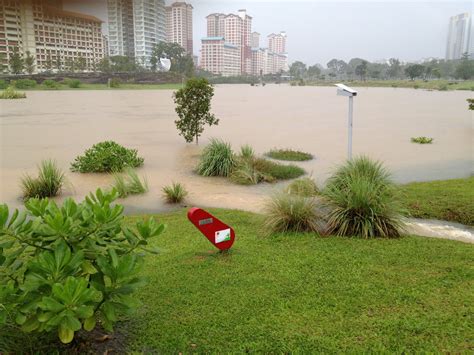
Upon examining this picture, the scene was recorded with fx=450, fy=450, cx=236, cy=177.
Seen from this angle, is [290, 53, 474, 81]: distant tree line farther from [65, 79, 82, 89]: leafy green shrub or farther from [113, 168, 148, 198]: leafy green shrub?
[113, 168, 148, 198]: leafy green shrub

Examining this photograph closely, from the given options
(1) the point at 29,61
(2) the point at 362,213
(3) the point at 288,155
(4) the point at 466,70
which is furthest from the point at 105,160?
(4) the point at 466,70

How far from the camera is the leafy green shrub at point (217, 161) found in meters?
8.79

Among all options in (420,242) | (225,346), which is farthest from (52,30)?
(420,242)

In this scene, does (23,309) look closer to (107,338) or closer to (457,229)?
(107,338)

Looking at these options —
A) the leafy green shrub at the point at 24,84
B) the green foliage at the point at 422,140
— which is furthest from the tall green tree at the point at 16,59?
the leafy green shrub at the point at 24,84

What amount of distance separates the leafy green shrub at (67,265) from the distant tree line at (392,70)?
257 ft

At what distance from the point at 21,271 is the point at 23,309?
26 cm

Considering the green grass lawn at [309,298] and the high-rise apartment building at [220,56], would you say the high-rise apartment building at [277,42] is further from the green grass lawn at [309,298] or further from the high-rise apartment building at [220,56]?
the green grass lawn at [309,298]

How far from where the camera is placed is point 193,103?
38.3 feet

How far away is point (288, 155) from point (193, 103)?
2.84 meters

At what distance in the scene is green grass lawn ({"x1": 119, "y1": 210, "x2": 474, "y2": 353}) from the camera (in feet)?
8.63

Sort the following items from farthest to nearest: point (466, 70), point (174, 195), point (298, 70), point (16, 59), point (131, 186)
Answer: point (298, 70) < point (466, 70) < point (16, 59) < point (131, 186) < point (174, 195)

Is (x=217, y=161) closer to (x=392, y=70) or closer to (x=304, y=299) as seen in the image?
(x=304, y=299)

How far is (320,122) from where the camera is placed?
19.9m
